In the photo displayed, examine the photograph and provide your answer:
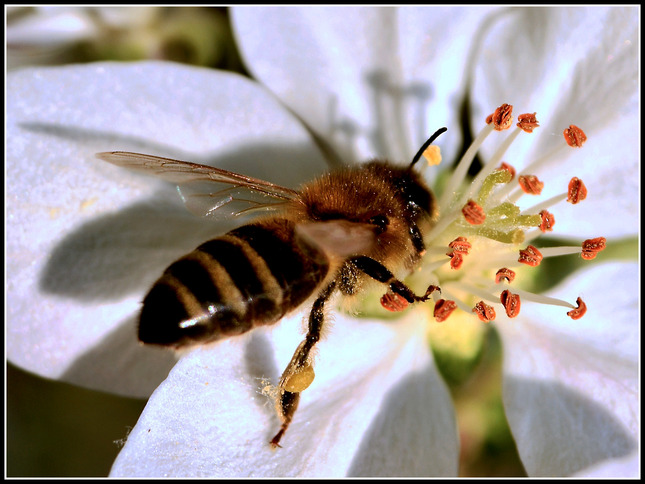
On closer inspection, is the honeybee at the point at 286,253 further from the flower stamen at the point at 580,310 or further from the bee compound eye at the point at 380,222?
the flower stamen at the point at 580,310

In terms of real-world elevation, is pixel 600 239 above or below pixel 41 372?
above

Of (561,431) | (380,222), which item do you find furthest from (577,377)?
(380,222)

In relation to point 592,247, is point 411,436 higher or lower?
lower

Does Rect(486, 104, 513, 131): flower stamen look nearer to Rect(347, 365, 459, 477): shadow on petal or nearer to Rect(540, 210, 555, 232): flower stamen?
Rect(540, 210, 555, 232): flower stamen

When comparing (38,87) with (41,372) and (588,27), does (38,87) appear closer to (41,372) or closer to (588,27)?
(41,372)

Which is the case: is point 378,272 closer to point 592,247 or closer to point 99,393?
point 592,247

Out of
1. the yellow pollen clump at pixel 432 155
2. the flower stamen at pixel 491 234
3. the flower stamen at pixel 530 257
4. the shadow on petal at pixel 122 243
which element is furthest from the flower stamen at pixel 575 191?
the shadow on petal at pixel 122 243

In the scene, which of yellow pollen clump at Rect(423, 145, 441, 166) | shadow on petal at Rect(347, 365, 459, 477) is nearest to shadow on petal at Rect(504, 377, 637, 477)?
shadow on petal at Rect(347, 365, 459, 477)

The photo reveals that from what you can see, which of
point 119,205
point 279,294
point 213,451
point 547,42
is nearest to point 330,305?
point 279,294
